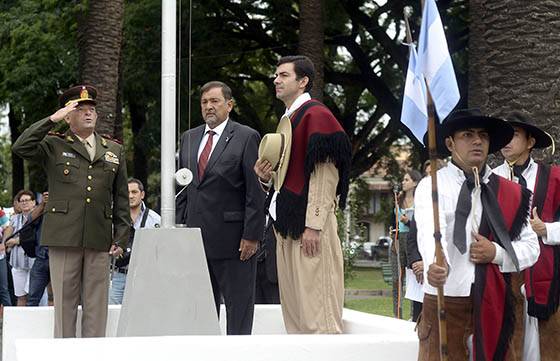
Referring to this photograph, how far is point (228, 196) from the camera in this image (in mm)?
9195

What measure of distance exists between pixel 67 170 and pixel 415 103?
11.7ft

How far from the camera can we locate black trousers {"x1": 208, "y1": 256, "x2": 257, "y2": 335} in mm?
9086

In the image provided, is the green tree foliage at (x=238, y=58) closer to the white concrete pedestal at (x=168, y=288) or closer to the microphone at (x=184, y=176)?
the microphone at (x=184, y=176)

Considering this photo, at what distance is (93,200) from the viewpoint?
942 centimetres

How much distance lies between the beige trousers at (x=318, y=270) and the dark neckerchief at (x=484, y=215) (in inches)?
64.7

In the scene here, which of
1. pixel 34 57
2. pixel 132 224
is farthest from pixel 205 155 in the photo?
pixel 34 57

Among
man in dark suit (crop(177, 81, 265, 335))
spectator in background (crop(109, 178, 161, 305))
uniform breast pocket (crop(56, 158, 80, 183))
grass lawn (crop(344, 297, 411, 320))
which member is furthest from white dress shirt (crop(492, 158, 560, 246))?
grass lawn (crop(344, 297, 411, 320))

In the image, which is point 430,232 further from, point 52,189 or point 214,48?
point 214,48

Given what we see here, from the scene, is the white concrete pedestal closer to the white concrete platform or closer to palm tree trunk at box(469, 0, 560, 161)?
the white concrete platform

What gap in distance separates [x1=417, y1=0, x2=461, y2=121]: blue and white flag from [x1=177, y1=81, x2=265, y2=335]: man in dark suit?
9.04 feet

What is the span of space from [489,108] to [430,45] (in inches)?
225

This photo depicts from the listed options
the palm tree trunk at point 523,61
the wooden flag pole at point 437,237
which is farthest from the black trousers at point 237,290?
the palm tree trunk at point 523,61

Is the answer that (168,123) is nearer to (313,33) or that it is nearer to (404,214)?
(404,214)

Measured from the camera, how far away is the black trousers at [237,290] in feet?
29.8
